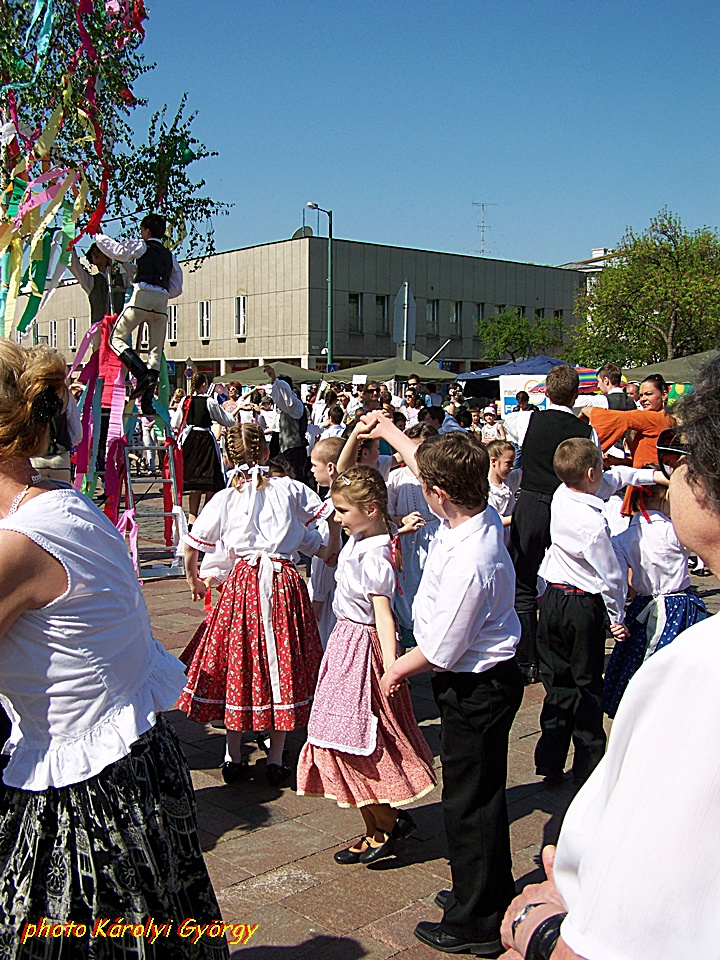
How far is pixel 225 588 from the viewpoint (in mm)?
4711

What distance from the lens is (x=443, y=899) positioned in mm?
3346

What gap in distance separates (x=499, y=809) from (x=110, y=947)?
4.96ft

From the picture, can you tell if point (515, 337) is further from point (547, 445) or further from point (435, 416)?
point (547, 445)

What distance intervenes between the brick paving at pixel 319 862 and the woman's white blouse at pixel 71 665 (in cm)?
143

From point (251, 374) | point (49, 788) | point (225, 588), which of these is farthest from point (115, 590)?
point (251, 374)

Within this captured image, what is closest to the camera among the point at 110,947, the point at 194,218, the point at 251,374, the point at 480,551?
the point at 110,947

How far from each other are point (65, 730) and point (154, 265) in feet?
20.1

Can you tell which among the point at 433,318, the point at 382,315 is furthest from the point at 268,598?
the point at 433,318

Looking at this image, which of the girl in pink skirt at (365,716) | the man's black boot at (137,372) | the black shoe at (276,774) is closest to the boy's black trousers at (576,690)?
the girl in pink skirt at (365,716)

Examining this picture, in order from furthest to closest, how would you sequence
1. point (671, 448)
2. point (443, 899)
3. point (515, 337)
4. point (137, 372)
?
point (515, 337), point (137, 372), point (443, 899), point (671, 448)

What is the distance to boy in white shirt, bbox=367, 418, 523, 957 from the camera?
3.06 meters

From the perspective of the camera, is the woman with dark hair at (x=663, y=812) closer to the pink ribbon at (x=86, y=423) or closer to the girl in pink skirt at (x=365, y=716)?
the girl in pink skirt at (x=365, y=716)

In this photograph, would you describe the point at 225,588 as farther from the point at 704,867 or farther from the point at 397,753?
the point at 704,867

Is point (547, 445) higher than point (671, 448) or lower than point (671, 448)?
lower
